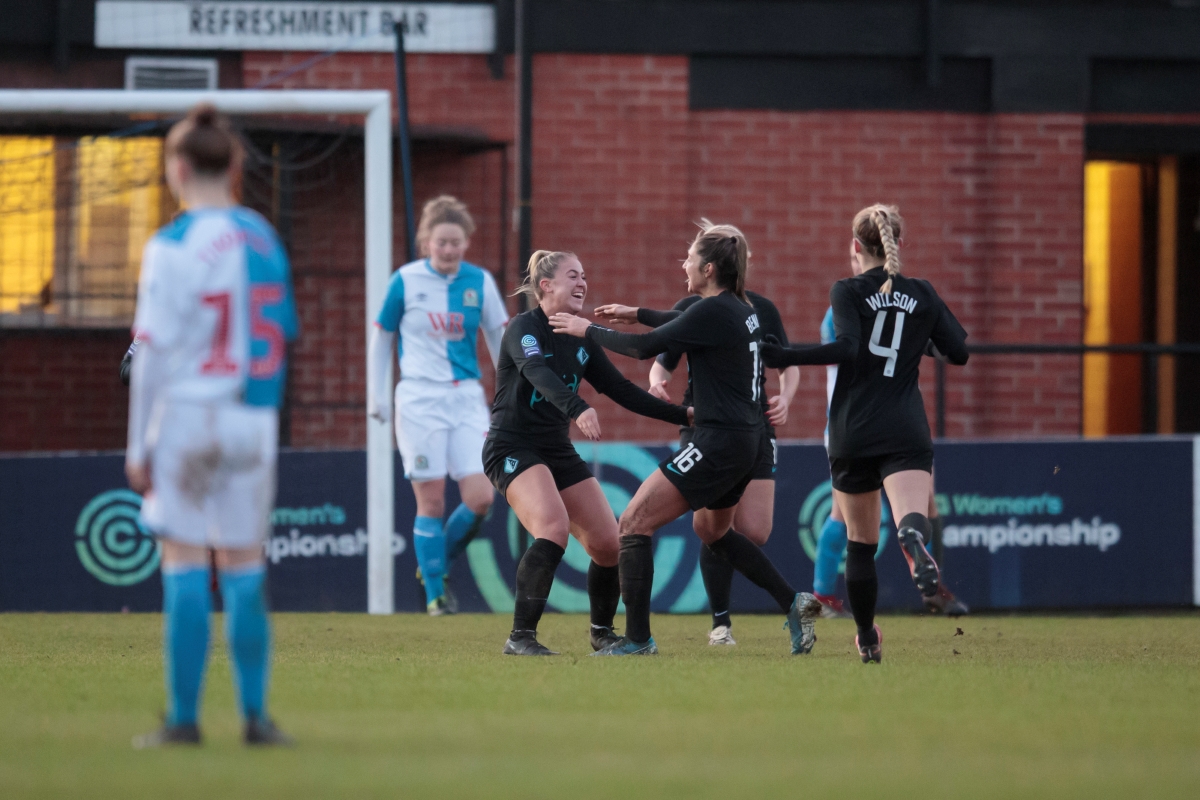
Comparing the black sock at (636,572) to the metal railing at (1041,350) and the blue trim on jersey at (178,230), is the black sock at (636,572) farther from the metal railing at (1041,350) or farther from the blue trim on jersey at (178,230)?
the metal railing at (1041,350)

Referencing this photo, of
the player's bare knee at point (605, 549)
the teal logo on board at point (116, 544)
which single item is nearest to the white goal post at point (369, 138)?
the teal logo on board at point (116, 544)

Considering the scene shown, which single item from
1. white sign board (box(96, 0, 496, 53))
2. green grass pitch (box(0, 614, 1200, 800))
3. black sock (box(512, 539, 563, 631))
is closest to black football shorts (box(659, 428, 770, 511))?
black sock (box(512, 539, 563, 631))

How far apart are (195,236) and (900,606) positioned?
7.62 m

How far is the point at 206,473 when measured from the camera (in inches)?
171

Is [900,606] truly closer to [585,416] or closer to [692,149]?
[692,149]

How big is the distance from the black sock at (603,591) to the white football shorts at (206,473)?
304cm

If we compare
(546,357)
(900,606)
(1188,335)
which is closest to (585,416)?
(546,357)

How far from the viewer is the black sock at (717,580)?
8.02m

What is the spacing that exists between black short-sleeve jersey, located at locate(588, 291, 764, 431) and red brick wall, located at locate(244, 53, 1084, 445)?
6026mm

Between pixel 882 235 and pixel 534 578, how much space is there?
213 centimetres

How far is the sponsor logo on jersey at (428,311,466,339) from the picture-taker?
9.47 metres

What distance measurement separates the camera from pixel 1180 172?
15734 mm

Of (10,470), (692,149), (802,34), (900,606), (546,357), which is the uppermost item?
(802,34)

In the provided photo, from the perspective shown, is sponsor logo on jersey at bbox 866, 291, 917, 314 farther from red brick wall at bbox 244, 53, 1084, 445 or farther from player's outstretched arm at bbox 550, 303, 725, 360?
red brick wall at bbox 244, 53, 1084, 445
